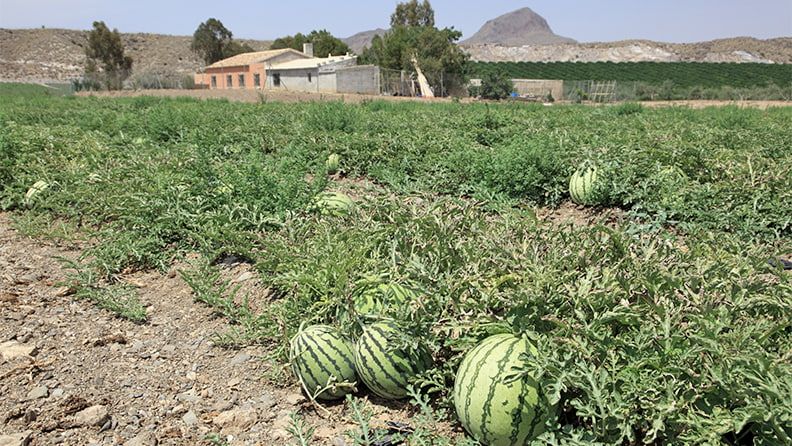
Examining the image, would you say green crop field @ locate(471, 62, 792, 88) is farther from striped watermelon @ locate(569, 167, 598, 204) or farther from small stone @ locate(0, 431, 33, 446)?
small stone @ locate(0, 431, 33, 446)

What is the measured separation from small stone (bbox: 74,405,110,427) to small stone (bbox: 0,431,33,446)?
0.20m

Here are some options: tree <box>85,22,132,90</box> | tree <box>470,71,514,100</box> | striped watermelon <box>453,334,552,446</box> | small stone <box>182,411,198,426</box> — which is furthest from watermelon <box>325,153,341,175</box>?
tree <box>85,22,132,90</box>

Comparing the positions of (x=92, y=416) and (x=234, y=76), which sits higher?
(x=234, y=76)

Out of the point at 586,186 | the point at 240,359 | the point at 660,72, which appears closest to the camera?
the point at 240,359

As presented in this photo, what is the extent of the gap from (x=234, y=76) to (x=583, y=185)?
168 ft

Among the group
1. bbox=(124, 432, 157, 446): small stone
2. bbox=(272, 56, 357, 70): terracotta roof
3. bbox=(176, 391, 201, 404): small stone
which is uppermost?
bbox=(272, 56, 357, 70): terracotta roof

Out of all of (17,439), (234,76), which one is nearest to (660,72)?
(234,76)

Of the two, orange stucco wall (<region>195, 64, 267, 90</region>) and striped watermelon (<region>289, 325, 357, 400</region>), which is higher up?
orange stucco wall (<region>195, 64, 267, 90</region>)

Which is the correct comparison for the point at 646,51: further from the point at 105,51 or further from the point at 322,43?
the point at 105,51

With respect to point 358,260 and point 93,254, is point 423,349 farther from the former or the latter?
point 93,254

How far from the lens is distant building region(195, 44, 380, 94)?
4006 cm

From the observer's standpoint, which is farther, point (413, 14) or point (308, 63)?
point (413, 14)

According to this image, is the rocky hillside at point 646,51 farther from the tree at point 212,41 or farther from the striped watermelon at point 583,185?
the striped watermelon at point 583,185

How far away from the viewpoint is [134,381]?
10.5 feet
